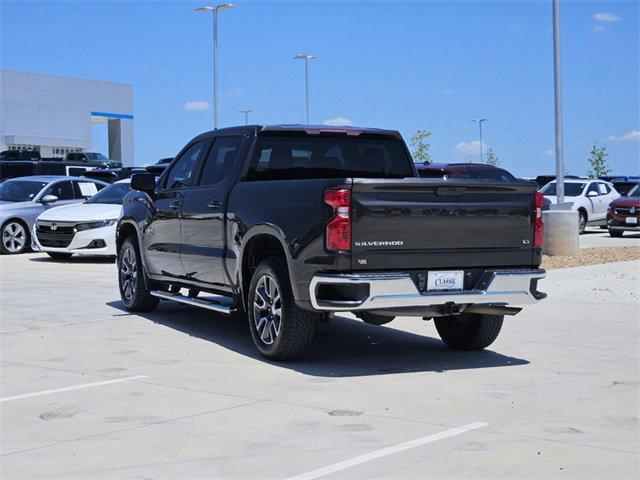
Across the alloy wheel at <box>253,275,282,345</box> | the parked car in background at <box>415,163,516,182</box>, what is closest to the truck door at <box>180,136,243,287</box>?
the alloy wheel at <box>253,275,282,345</box>

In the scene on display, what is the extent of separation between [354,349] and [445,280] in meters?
1.62

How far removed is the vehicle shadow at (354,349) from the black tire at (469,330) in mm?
99

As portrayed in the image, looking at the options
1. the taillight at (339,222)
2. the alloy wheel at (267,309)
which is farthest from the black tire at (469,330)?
the taillight at (339,222)

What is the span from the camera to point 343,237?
7.62 metres

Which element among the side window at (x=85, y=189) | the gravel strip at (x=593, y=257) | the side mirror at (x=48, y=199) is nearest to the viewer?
the gravel strip at (x=593, y=257)

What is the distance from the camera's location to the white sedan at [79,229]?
1853 centimetres

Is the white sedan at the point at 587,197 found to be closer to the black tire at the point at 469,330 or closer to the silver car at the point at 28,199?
the silver car at the point at 28,199

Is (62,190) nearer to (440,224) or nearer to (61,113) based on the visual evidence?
(440,224)

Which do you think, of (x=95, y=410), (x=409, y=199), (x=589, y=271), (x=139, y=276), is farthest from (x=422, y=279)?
(x=589, y=271)

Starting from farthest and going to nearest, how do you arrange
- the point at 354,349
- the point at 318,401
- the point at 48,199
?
the point at 48,199
the point at 354,349
the point at 318,401

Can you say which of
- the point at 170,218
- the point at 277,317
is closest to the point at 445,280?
the point at 277,317

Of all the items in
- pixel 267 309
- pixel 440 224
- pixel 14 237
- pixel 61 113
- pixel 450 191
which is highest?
pixel 61 113

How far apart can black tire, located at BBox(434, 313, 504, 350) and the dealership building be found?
67.4m

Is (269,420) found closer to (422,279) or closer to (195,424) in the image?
(195,424)
